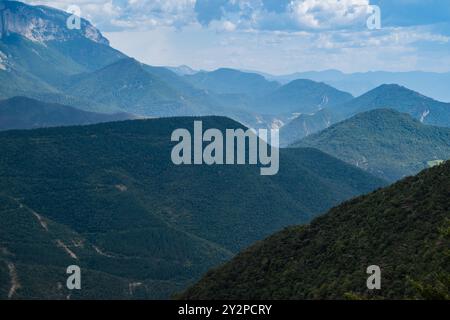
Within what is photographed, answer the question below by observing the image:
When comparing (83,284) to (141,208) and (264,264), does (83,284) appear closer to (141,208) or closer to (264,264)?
(141,208)
